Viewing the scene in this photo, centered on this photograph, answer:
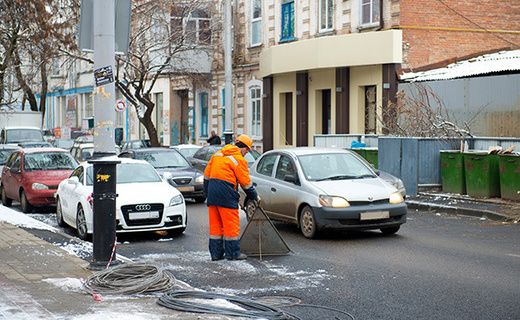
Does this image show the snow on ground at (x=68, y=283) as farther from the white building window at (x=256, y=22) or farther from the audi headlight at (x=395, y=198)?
the white building window at (x=256, y=22)

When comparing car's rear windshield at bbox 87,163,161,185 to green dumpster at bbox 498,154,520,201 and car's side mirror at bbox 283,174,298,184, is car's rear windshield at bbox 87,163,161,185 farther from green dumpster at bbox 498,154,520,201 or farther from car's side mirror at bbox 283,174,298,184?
green dumpster at bbox 498,154,520,201

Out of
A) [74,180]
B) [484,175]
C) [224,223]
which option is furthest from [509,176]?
[224,223]

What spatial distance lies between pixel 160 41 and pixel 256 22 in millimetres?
4455

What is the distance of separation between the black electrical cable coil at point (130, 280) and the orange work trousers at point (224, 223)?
1852mm

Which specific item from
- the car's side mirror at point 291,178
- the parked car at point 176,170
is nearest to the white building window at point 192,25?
the parked car at point 176,170

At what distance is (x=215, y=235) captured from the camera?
1176cm

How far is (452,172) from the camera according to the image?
20.9 metres

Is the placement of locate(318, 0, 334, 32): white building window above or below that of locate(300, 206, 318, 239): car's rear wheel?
above

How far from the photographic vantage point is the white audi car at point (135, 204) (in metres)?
14.5

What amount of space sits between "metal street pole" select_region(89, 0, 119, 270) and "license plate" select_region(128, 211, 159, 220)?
3681mm

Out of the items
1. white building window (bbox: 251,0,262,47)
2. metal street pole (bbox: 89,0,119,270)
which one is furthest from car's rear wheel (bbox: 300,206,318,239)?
white building window (bbox: 251,0,262,47)

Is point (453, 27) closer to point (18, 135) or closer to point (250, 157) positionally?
point (250, 157)

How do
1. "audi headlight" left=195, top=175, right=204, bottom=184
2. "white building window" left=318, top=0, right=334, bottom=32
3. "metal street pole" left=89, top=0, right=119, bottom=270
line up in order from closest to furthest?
1. "metal street pole" left=89, top=0, right=119, bottom=270
2. "audi headlight" left=195, top=175, right=204, bottom=184
3. "white building window" left=318, top=0, right=334, bottom=32

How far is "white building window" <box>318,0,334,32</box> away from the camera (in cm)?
3077
